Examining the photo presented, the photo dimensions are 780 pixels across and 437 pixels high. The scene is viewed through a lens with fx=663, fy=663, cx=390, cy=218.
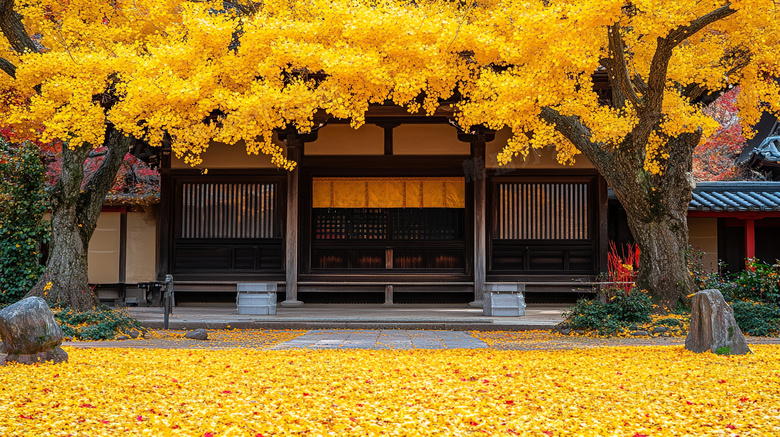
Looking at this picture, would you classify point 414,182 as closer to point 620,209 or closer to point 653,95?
point 620,209

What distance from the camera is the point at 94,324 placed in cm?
948

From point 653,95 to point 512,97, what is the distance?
1.92 m

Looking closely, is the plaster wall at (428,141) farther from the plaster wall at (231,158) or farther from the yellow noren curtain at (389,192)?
the plaster wall at (231,158)

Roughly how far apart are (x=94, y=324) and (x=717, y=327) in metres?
8.13

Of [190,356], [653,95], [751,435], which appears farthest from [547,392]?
[653,95]

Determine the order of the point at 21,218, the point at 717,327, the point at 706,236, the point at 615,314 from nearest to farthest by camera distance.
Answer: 1. the point at 717,327
2. the point at 615,314
3. the point at 21,218
4. the point at 706,236

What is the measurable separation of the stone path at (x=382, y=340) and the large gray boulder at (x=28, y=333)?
278 cm

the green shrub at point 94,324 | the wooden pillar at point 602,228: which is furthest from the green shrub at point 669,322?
the green shrub at point 94,324

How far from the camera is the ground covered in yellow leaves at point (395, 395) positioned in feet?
14.3

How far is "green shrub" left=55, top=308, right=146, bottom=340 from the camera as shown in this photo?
30.0ft

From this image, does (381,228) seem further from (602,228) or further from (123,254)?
(123,254)

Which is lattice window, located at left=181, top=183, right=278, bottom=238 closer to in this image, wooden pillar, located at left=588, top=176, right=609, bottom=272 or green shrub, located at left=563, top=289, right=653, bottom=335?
wooden pillar, located at left=588, top=176, right=609, bottom=272

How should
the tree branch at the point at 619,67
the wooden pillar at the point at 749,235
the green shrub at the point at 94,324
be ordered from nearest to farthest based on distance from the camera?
the tree branch at the point at 619,67, the green shrub at the point at 94,324, the wooden pillar at the point at 749,235

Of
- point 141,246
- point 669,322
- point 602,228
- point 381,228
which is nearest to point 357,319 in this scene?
point 381,228
